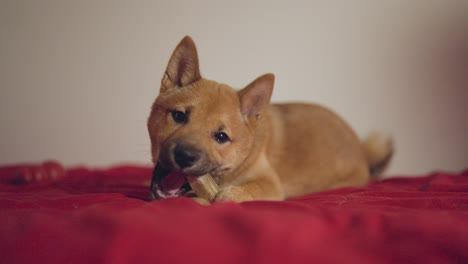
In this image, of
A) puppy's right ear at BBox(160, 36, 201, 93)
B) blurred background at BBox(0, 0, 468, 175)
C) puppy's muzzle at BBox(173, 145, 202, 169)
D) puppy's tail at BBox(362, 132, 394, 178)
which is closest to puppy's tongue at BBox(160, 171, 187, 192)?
puppy's muzzle at BBox(173, 145, 202, 169)

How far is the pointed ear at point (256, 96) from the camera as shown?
1.73 meters

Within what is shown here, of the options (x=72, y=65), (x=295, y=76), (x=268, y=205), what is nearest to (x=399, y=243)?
(x=268, y=205)

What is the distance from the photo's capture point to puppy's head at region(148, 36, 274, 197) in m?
1.50

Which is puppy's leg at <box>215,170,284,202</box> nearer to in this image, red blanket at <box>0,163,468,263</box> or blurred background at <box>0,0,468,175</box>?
red blanket at <box>0,163,468,263</box>

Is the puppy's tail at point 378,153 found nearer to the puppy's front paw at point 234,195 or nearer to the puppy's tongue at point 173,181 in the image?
the puppy's front paw at point 234,195

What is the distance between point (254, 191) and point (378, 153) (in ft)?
4.50

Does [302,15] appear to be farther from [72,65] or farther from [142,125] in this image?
[72,65]

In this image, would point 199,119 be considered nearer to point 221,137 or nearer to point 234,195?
point 221,137

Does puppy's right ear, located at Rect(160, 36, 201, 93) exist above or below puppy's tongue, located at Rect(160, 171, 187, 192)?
above

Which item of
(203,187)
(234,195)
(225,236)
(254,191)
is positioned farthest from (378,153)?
(225,236)

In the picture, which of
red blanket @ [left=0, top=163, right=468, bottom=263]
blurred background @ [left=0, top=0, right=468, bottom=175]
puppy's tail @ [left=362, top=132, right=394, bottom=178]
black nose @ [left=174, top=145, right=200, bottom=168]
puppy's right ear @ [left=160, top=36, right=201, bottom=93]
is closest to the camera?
red blanket @ [left=0, top=163, right=468, bottom=263]

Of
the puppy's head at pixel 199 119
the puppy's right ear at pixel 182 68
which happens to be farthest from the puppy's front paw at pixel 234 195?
the puppy's right ear at pixel 182 68

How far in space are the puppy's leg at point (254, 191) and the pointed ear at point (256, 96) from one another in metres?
0.33

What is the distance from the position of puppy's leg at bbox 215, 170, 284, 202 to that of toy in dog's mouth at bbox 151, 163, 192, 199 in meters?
0.15
